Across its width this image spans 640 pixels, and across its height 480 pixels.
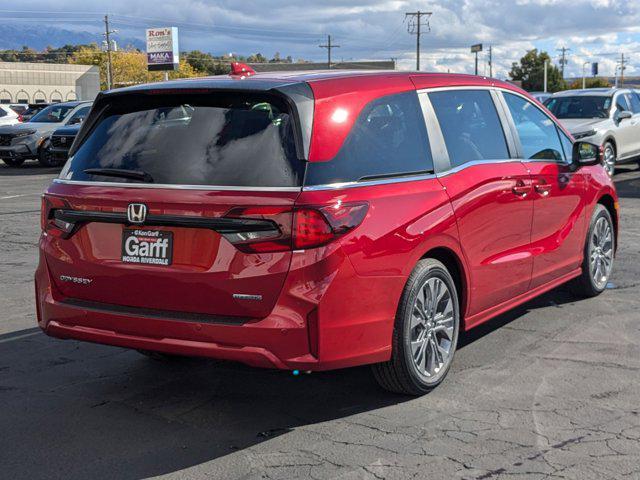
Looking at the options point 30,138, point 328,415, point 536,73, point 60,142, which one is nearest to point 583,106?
point 60,142

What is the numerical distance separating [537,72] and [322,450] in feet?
473

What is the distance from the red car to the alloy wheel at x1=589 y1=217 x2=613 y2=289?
2.15 meters

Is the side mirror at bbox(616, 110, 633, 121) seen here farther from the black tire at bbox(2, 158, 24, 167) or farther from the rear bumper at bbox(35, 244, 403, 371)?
the black tire at bbox(2, 158, 24, 167)

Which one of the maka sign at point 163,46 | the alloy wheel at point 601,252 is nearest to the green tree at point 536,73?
the maka sign at point 163,46

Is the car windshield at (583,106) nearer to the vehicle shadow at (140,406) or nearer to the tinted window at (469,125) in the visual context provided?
the tinted window at (469,125)

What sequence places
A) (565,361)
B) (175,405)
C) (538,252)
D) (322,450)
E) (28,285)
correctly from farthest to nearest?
(28,285) → (538,252) → (565,361) → (175,405) → (322,450)

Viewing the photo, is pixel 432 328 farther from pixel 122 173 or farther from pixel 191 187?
pixel 122 173

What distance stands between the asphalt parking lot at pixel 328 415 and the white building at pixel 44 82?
347 ft

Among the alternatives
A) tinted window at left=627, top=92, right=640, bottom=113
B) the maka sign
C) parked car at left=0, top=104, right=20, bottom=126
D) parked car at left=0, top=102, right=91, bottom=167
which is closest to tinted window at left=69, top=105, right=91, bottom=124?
parked car at left=0, top=102, right=91, bottom=167

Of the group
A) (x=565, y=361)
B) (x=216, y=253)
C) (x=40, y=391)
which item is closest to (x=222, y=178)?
(x=216, y=253)

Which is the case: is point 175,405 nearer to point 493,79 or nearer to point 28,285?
point 493,79

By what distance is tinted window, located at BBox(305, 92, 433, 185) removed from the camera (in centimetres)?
443

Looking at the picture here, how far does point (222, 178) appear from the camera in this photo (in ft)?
14.2

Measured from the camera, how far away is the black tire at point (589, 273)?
7.15 metres
